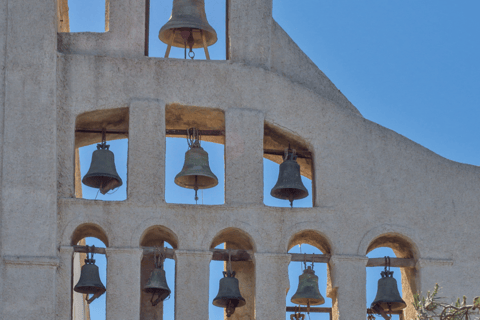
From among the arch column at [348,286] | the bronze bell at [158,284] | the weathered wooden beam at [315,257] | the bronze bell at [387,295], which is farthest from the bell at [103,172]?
the bronze bell at [387,295]

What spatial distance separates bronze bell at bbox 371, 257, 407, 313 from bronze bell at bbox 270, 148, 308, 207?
5.42ft

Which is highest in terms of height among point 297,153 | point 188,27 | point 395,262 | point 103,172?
point 188,27

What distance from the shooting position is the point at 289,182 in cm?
1906

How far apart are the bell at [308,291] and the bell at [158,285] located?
1.86m

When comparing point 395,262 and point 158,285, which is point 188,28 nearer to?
point 158,285

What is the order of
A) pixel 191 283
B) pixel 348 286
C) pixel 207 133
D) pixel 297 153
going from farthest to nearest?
pixel 207 133
pixel 297 153
pixel 348 286
pixel 191 283

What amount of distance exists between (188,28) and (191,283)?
4.27 metres

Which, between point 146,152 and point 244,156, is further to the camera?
point 244,156

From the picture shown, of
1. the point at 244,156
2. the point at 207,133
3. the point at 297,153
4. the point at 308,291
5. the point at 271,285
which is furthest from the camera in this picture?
the point at 207,133

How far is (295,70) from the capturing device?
20094 mm

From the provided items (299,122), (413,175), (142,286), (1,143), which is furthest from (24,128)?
(413,175)

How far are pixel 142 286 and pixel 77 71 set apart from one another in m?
3.31

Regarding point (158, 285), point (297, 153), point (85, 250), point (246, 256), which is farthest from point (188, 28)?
point (158, 285)

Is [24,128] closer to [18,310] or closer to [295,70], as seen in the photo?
[18,310]
